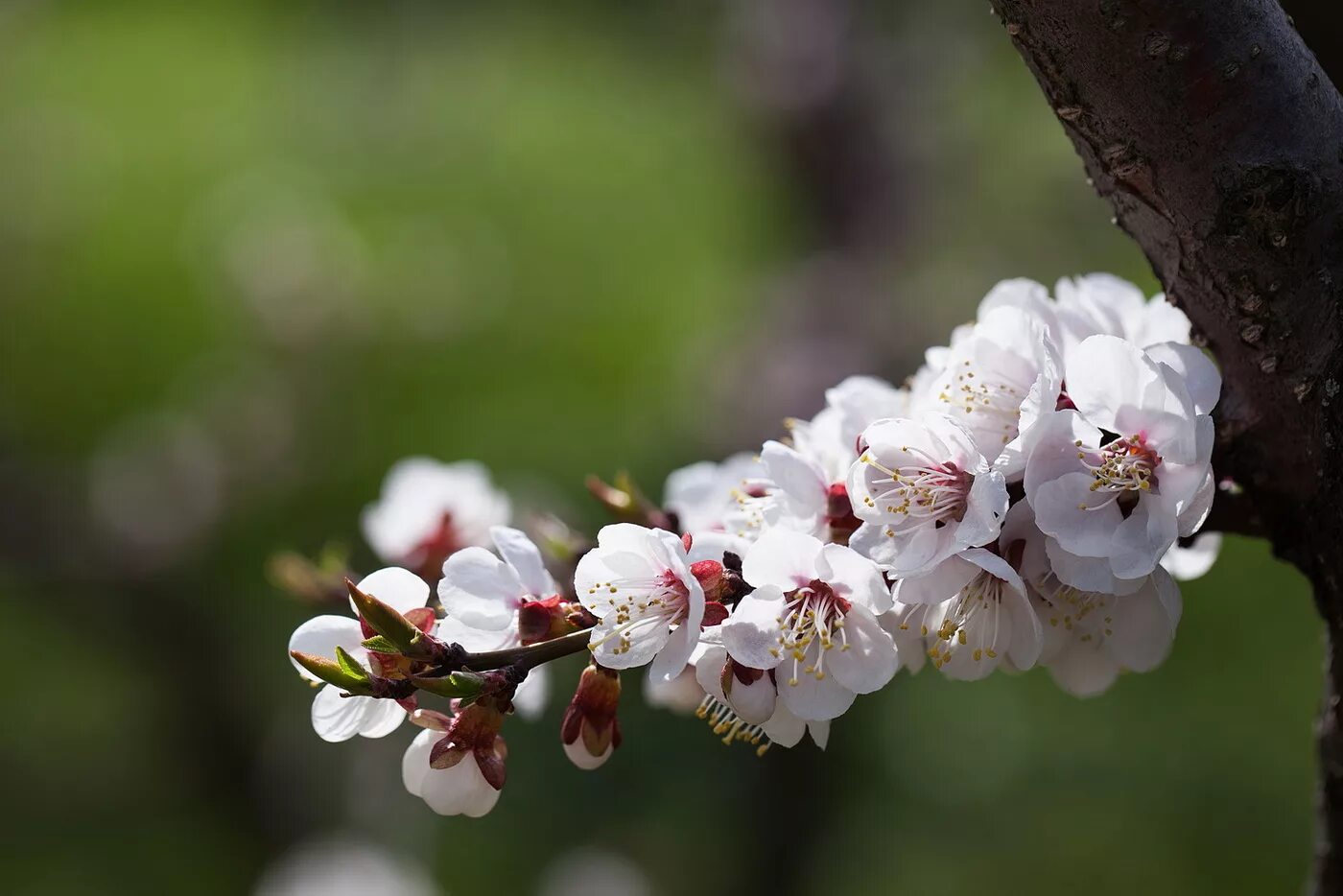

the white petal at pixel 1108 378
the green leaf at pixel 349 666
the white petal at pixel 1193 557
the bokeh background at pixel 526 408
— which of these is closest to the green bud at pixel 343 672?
the green leaf at pixel 349 666

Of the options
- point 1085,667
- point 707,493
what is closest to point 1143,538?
point 1085,667

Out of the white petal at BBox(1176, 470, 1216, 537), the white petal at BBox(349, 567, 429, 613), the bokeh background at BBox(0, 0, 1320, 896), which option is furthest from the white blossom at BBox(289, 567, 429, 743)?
the bokeh background at BBox(0, 0, 1320, 896)

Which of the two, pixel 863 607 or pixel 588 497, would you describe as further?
pixel 588 497

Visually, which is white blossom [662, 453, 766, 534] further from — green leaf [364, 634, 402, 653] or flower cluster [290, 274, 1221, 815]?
green leaf [364, 634, 402, 653]

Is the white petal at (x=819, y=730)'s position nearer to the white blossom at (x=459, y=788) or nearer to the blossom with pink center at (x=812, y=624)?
the blossom with pink center at (x=812, y=624)

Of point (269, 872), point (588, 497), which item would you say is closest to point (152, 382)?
point (588, 497)

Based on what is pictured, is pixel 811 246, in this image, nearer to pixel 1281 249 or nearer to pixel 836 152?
pixel 836 152
